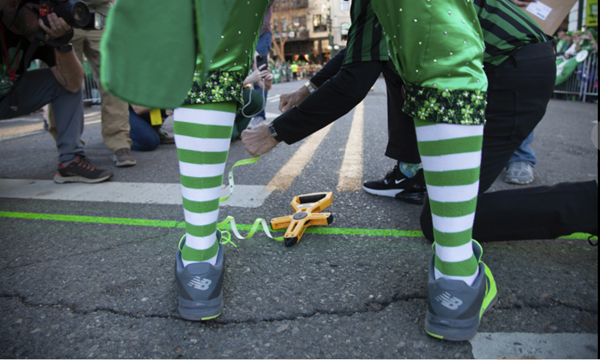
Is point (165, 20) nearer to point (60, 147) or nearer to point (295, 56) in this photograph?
point (60, 147)

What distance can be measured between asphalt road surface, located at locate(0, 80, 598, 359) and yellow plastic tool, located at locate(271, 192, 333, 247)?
6 cm

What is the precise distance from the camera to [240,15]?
40.0 inches

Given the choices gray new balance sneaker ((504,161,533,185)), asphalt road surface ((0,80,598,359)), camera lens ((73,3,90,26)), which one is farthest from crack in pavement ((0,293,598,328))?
camera lens ((73,3,90,26))

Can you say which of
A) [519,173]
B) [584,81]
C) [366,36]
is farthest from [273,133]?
[584,81]

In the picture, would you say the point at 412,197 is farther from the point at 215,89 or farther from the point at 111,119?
the point at 111,119

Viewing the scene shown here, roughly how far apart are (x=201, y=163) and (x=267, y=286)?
50 centimetres

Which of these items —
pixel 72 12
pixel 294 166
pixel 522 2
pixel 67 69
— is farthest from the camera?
pixel 294 166

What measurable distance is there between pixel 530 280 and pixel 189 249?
1.17 meters

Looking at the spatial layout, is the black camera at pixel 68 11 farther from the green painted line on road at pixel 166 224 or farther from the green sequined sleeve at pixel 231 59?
the green sequined sleeve at pixel 231 59

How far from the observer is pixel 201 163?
109cm

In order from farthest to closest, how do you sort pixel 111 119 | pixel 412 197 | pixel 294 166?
pixel 111 119 → pixel 294 166 → pixel 412 197

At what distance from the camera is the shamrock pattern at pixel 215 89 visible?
104cm

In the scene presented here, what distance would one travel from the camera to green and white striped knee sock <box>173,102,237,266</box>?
107cm

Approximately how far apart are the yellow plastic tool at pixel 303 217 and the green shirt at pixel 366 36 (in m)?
0.68
